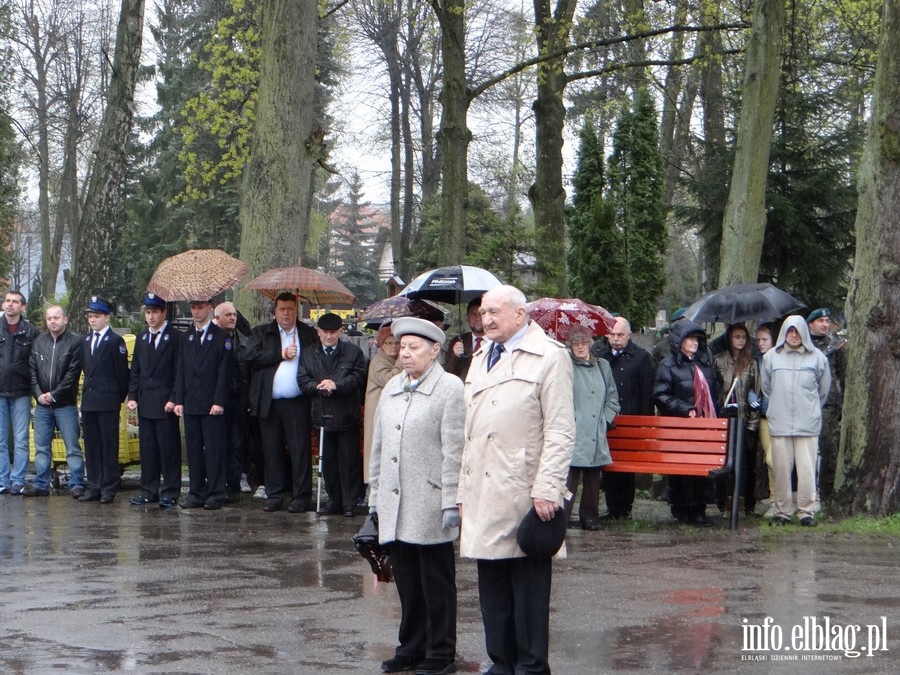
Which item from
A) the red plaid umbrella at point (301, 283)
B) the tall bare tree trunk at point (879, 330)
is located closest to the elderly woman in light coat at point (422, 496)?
the red plaid umbrella at point (301, 283)

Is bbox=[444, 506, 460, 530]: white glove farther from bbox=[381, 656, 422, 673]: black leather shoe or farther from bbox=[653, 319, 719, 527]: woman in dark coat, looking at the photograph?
bbox=[653, 319, 719, 527]: woman in dark coat

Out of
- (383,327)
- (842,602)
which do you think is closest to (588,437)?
(383,327)

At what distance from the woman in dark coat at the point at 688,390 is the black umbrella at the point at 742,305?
17.7 inches

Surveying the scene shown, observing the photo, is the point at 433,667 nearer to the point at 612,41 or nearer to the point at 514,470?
the point at 514,470

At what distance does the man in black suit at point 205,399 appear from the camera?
44.0 feet

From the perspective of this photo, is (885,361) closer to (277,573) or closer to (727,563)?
(727,563)

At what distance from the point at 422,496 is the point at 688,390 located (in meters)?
6.23

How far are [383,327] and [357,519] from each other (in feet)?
6.64

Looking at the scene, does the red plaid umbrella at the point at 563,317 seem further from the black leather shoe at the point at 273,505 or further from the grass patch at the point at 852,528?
the black leather shoe at the point at 273,505

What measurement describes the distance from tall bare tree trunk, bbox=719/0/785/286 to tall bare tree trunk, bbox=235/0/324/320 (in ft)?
19.1

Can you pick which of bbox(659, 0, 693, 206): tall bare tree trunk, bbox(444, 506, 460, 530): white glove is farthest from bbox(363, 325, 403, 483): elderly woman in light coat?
bbox(659, 0, 693, 206): tall bare tree trunk

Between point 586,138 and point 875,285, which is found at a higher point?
point 586,138

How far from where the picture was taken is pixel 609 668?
685cm

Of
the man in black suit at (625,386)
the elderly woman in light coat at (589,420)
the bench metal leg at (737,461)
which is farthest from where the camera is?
the man in black suit at (625,386)
